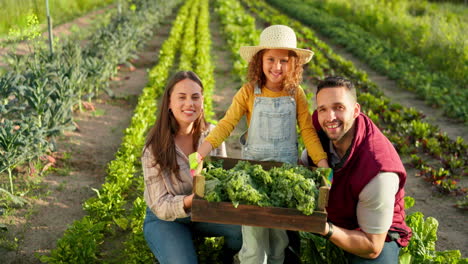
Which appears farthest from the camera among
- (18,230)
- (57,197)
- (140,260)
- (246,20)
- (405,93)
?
(246,20)

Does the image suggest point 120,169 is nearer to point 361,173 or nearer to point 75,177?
point 75,177

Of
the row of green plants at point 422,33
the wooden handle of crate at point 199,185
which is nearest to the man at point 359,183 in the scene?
the wooden handle of crate at point 199,185

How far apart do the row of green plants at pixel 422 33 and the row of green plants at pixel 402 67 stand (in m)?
0.25

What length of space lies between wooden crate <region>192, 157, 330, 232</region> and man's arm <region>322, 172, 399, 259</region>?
0.31 meters

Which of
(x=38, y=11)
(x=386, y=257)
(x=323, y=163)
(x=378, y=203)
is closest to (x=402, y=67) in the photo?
(x=38, y=11)

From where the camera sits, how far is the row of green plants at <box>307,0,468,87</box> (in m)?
10.9

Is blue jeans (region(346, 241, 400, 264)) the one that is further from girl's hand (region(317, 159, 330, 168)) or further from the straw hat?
the straw hat

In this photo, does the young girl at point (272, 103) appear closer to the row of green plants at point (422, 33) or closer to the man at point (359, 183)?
the man at point (359, 183)

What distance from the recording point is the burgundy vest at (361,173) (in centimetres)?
272

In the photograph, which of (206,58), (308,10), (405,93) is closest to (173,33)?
(206,58)

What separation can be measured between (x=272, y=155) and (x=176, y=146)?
0.74 m

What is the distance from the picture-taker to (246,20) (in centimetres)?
1561

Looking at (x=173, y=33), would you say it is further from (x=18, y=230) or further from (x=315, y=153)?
(x=315, y=153)

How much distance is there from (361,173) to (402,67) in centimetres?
925
